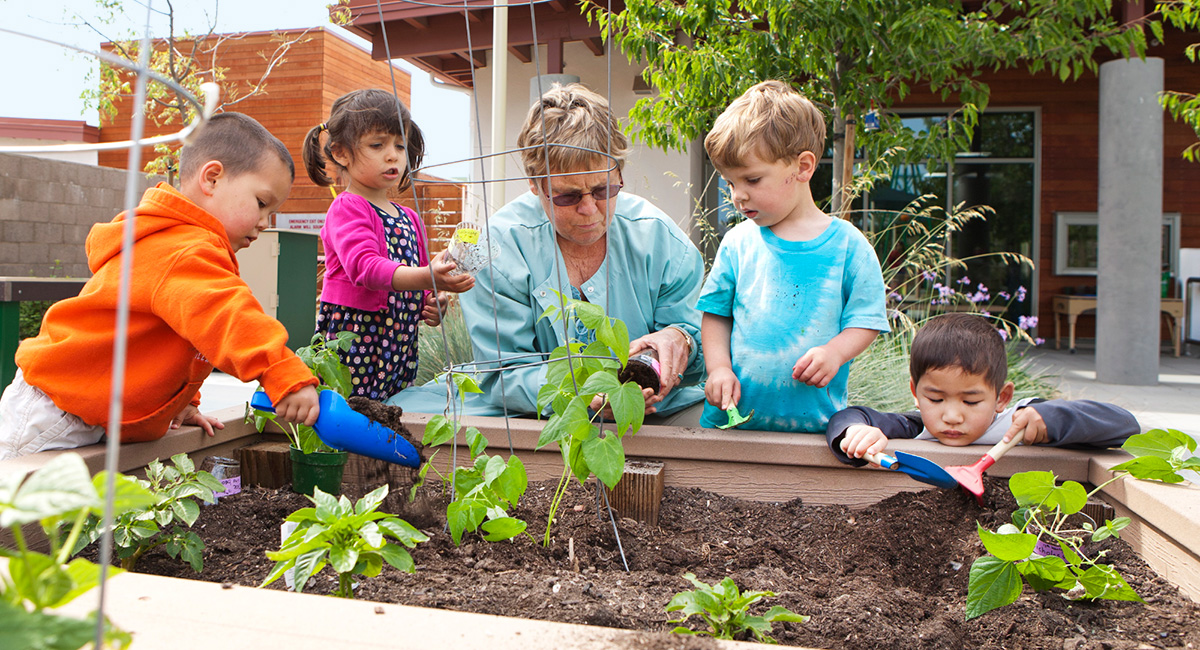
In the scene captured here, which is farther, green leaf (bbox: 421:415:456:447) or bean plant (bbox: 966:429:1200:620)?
green leaf (bbox: 421:415:456:447)

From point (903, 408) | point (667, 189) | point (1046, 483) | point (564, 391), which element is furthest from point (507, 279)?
point (667, 189)

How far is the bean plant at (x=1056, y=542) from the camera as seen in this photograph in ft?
3.19

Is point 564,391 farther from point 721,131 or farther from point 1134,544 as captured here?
point 1134,544

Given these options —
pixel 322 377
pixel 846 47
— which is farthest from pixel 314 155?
pixel 846 47

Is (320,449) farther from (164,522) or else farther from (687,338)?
(687,338)

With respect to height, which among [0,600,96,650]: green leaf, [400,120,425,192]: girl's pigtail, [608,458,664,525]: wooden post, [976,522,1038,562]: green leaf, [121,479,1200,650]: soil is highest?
[400,120,425,192]: girl's pigtail

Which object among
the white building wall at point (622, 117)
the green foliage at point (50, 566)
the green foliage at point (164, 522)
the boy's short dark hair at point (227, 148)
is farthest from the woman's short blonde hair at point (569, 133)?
the white building wall at point (622, 117)

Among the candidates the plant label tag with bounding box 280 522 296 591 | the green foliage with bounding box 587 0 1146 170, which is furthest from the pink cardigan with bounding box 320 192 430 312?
the green foliage with bounding box 587 0 1146 170

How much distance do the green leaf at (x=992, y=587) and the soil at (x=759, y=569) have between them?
35mm

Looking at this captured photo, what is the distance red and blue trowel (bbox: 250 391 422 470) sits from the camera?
49.4 inches

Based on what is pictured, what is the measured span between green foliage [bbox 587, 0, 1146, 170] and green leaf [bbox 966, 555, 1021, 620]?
2.97 metres

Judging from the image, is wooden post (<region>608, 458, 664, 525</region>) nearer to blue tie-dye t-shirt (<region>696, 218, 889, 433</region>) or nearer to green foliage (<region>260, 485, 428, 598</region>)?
blue tie-dye t-shirt (<region>696, 218, 889, 433</region>)

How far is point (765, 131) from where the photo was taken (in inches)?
65.7

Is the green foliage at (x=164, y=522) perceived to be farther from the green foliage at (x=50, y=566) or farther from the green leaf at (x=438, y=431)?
the green foliage at (x=50, y=566)
